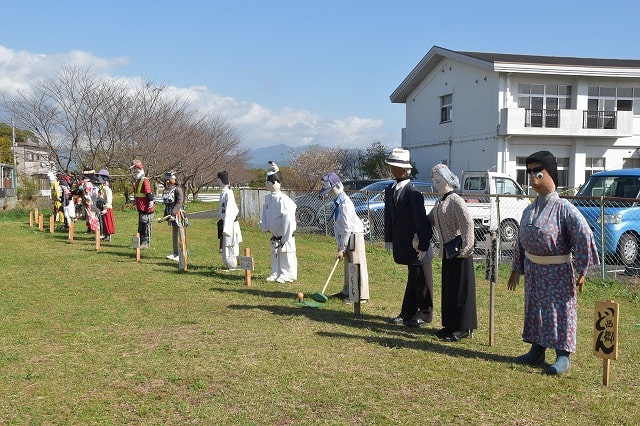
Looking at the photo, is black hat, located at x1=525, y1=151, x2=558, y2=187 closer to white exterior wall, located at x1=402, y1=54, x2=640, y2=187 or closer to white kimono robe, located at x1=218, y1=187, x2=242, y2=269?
white kimono robe, located at x1=218, y1=187, x2=242, y2=269

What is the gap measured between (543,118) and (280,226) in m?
19.4

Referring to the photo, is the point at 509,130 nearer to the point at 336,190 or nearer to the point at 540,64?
the point at 540,64

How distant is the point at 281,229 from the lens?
9.34 meters

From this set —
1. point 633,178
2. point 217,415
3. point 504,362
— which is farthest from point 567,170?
point 217,415

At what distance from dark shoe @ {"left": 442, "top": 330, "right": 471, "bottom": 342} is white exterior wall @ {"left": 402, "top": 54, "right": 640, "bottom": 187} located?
1976 cm

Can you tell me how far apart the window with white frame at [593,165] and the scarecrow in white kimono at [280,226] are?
2093cm

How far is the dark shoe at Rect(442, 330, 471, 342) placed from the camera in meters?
6.18

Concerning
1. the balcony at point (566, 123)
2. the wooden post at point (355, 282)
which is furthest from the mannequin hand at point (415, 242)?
the balcony at point (566, 123)

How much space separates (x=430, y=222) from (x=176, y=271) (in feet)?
18.2

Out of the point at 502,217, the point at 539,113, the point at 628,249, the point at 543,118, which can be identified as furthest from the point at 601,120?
the point at 628,249

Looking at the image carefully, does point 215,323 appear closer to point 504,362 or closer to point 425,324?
point 425,324

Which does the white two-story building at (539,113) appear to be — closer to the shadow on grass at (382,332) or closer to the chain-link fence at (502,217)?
the chain-link fence at (502,217)

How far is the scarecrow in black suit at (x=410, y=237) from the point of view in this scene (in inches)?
259

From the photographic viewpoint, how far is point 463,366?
5.38m
